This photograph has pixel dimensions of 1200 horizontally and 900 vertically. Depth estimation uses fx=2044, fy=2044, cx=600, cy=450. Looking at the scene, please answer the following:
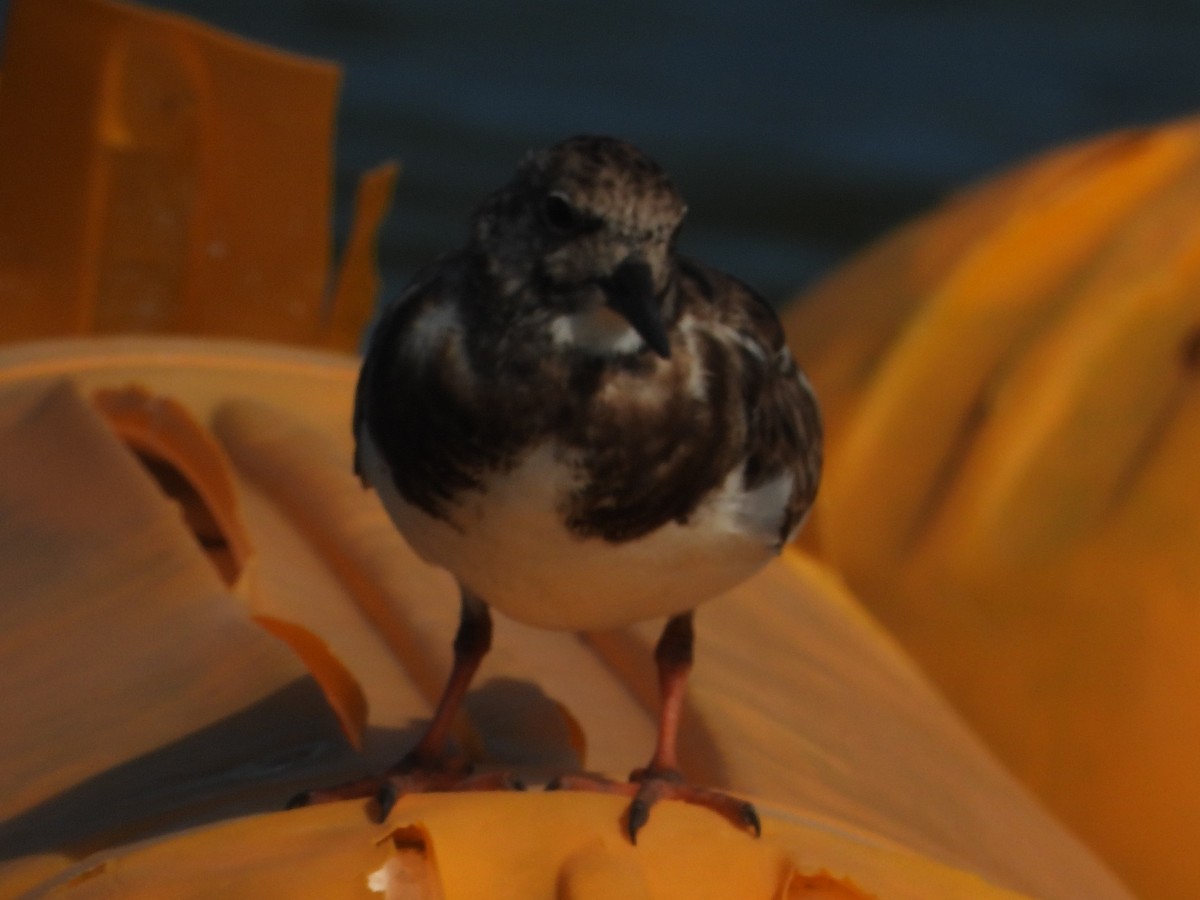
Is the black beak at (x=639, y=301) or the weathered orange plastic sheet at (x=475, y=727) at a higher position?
the black beak at (x=639, y=301)

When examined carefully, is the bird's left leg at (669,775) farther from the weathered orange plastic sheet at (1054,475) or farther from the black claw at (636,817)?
the weathered orange plastic sheet at (1054,475)

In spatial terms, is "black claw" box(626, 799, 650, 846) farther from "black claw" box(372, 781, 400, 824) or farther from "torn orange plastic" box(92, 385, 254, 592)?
"torn orange plastic" box(92, 385, 254, 592)

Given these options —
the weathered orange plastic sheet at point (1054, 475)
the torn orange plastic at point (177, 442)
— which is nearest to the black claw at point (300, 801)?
the torn orange plastic at point (177, 442)

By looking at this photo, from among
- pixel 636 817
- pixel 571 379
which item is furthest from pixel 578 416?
pixel 636 817

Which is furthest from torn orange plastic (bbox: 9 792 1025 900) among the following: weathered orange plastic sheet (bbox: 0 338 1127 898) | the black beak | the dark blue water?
the dark blue water

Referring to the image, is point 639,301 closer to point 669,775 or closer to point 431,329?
point 431,329

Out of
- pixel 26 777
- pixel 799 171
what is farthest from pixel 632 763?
pixel 799 171
